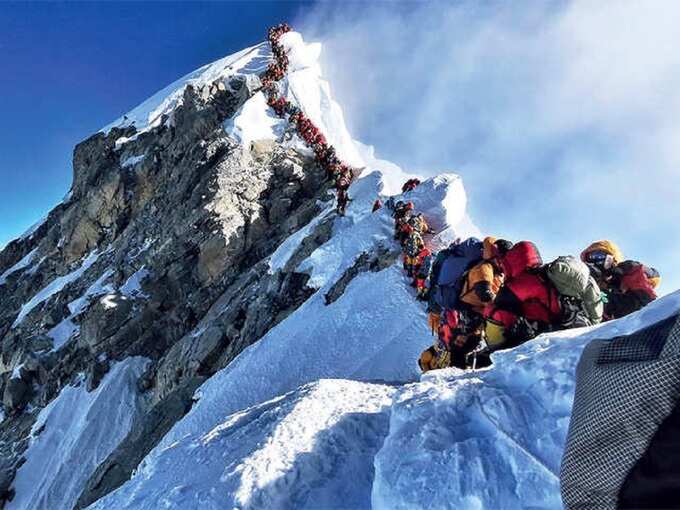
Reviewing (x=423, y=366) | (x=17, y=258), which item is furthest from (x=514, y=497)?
(x=17, y=258)

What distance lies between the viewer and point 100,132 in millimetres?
42719

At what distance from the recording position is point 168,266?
27984 mm

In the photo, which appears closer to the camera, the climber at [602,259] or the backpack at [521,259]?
the backpack at [521,259]

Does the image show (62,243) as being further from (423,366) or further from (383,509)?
(383,509)

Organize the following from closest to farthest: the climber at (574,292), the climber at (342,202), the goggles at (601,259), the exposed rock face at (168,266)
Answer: the climber at (574,292)
the goggles at (601,259)
the exposed rock face at (168,266)
the climber at (342,202)

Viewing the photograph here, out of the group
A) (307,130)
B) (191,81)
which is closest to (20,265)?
(191,81)

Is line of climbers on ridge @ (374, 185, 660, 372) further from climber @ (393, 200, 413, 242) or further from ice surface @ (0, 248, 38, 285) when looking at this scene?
ice surface @ (0, 248, 38, 285)

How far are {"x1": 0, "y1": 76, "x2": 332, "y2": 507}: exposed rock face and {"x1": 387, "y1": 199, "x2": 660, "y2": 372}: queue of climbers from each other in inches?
378

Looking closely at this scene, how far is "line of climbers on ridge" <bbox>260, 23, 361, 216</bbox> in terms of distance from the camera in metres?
23.5

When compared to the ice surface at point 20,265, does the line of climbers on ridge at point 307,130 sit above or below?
above

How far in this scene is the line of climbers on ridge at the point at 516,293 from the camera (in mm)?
5855

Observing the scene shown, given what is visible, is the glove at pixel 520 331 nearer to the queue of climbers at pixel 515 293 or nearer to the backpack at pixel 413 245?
the queue of climbers at pixel 515 293

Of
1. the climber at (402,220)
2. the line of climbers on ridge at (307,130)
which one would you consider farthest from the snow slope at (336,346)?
the line of climbers on ridge at (307,130)

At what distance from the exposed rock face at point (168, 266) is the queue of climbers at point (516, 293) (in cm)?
960
